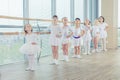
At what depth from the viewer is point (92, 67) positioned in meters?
5.87

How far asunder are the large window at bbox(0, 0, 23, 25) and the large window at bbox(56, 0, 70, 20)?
7.32ft

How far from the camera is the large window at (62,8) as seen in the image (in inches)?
356

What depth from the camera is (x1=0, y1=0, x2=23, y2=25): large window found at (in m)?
6.36

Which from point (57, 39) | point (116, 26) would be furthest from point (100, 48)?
point (57, 39)

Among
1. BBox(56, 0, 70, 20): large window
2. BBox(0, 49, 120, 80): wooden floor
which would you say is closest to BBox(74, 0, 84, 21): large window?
BBox(56, 0, 70, 20): large window

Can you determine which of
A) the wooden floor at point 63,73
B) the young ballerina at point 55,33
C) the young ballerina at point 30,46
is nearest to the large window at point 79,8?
the young ballerina at point 55,33

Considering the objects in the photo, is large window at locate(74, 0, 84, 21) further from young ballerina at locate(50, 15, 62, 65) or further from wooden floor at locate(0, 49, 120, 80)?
wooden floor at locate(0, 49, 120, 80)

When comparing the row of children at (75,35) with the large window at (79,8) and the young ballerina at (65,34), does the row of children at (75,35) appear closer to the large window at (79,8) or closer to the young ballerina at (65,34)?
the young ballerina at (65,34)

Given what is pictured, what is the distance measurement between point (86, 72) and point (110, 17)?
597 centimetres

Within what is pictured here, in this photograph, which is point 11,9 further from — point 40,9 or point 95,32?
point 95,32

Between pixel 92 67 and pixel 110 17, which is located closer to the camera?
pixel 92 67

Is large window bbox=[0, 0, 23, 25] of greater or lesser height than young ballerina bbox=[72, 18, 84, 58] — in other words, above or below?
above

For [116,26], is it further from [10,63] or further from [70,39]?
Answer: [10,63]

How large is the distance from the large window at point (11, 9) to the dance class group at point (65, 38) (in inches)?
36.5
